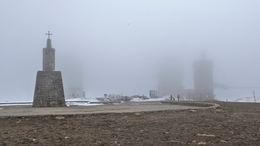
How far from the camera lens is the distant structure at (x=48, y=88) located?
2294cm

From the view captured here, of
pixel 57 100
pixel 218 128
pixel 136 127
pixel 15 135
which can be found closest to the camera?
pixel 15 135

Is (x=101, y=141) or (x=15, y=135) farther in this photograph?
(x=15, y=135)

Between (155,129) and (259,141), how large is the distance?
225cm

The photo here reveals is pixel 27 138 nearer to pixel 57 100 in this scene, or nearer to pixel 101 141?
pixel 101 141

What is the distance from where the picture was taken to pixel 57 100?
2339 cm

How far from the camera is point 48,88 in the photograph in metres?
23.3

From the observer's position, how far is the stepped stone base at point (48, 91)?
22895 mm

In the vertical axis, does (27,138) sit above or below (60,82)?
below

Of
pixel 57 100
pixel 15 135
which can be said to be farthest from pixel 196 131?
pixel 57 100

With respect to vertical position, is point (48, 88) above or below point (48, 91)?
above

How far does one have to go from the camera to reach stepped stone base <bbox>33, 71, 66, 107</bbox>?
22895mm

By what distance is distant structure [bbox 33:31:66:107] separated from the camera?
22.9 metres

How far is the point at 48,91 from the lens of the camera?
2331 cm

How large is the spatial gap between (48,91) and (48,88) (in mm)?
275
